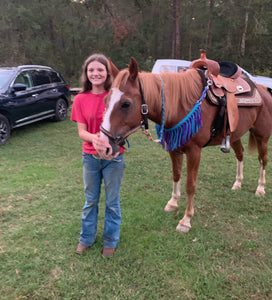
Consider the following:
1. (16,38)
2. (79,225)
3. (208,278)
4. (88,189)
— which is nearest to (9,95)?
(79,225)

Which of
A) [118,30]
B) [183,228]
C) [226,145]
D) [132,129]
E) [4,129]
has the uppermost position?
[118,30]

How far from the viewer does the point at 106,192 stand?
7.24 feet

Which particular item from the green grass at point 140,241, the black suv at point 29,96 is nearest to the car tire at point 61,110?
the black suv at point 29,96

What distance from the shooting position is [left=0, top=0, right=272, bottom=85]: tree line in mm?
19219

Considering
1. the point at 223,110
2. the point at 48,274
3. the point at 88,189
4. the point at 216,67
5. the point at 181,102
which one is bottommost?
the point at 48,274

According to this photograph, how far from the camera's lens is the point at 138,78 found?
1.90m

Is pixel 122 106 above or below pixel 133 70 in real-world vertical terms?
below

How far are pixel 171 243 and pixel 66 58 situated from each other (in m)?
23.2

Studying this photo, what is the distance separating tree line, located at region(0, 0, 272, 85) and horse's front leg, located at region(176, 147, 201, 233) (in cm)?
1712

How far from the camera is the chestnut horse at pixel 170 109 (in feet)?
5.90

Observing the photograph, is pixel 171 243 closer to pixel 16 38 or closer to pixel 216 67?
pixel 216 67

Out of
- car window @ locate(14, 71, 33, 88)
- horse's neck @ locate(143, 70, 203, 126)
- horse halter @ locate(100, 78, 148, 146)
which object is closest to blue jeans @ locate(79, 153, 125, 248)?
horse halter @ locate(100, 78, 148, 146)

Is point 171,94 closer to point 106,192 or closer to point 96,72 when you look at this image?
point 96,72

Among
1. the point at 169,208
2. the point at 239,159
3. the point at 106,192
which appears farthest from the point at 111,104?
the point at 239,159
